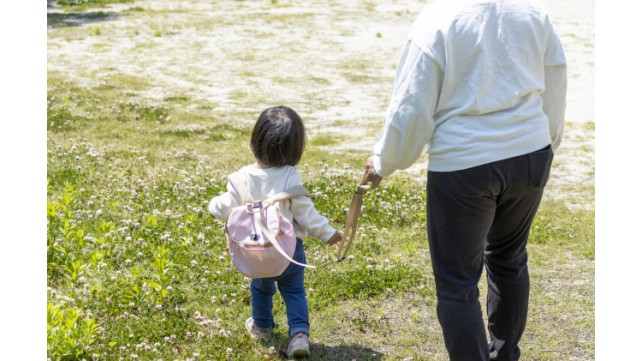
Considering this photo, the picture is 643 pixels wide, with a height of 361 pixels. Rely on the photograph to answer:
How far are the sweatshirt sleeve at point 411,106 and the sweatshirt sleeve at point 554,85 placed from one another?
636mm

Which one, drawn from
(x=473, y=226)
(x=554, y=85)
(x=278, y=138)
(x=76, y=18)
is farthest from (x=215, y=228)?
(x=76, y=18)

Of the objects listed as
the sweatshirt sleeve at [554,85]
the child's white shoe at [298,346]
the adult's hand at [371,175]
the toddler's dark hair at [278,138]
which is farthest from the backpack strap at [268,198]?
the sweatshirt sleeve at [554,85]

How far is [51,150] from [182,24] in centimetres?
1154

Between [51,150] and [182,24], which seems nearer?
[51,150]

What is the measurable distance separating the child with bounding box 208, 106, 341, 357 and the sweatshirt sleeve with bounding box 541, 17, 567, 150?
4.41 ft

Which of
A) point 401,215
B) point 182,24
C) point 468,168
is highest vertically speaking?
point 468,168

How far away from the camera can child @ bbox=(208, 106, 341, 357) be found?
4879 mm

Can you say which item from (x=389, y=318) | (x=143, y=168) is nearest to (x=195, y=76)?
(x=143, y=168)

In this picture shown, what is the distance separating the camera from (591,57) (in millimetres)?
17234

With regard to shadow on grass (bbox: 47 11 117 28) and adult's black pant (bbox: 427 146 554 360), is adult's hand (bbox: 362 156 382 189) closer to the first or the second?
adult's black pant (bbox: 427 146 554 360)

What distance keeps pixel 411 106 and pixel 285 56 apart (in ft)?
45.4

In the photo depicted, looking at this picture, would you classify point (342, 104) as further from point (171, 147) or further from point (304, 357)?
point (304, 357)

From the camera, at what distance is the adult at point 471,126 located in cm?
373

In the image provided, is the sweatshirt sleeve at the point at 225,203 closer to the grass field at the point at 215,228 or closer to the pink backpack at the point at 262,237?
the pink backpack at the point at 262,237
